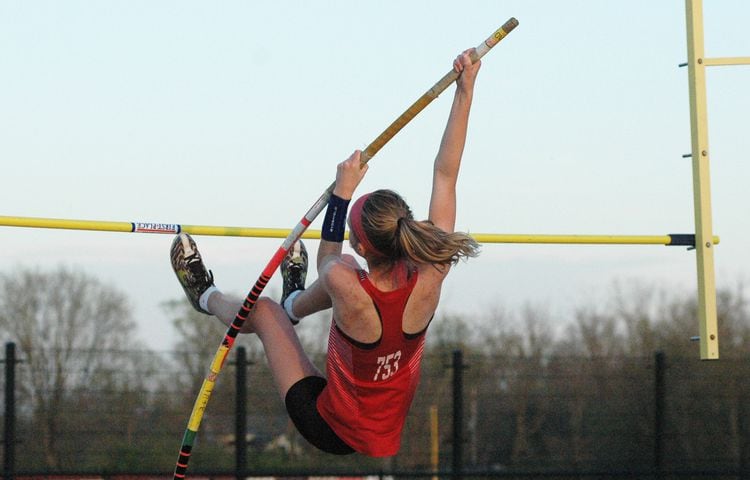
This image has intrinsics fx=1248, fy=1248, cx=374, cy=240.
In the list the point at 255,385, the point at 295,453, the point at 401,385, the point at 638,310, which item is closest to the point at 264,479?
the point at 255,385

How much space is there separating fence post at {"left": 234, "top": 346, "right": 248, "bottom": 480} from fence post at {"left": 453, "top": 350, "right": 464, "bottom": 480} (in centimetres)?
114

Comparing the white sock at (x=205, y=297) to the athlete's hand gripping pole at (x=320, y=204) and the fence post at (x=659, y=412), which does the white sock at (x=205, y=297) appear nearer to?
the athlete's hand gripping pole at (x=320, y=204)

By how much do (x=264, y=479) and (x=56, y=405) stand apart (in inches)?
55.9

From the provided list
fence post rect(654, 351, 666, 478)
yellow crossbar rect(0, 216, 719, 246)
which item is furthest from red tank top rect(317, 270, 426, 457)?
fence post rect(654, 351, 666, 478)

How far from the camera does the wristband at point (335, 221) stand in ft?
11.9

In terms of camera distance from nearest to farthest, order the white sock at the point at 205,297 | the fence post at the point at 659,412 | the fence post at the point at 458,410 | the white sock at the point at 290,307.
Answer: the white sock at the point at 290,307, the white sock at the point at 205,297, the fence post at the point at 458,410, the fence post at the point at 659,412

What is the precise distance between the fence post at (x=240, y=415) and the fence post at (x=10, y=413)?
44.5 inches

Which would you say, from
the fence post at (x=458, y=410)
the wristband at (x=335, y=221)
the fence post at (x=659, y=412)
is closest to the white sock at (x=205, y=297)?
the wristband at (x=335, y=221)

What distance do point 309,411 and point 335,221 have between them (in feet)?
1.90

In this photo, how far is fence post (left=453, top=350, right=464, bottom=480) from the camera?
681 centimetres

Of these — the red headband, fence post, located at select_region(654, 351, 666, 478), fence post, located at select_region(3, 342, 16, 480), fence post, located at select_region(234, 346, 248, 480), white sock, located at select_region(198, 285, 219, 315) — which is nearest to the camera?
the red headband

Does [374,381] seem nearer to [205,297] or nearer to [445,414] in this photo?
[205,297]

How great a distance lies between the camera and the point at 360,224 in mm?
3541

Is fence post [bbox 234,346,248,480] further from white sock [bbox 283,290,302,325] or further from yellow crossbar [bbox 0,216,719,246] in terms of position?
white sock [bbox 283,290,302,325]
